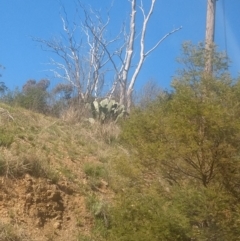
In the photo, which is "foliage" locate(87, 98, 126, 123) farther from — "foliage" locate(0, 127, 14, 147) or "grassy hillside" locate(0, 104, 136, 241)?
"foliage" locate(0, 127, 14, 147)

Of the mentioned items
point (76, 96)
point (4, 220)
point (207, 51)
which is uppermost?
point (76, 96)

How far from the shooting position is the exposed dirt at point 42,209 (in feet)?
31.0

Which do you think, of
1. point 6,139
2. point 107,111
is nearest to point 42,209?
point 6,139

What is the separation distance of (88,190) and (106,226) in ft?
4.11

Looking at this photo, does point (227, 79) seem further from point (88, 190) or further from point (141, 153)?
point (88, 190)

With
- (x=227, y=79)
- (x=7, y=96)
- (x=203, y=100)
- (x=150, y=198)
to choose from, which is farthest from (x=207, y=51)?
(x=7, y=96)

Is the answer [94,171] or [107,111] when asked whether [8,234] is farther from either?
[107,111]

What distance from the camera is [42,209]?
10.0m

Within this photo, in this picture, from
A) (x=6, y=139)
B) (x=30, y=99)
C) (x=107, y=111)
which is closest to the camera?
(x=6, y=139)

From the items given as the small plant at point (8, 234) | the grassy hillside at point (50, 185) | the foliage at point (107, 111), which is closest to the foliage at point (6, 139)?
the grassy hillside at point (50, 185)

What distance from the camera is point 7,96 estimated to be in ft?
60.1

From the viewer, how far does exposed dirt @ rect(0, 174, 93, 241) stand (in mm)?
9438

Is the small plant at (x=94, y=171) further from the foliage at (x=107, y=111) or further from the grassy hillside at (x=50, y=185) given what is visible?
the foliage at (x=107, y=111)

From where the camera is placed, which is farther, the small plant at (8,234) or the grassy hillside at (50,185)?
the grassy hillside at (50,185)
